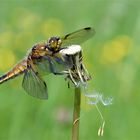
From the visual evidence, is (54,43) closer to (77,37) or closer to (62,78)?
(77,37)

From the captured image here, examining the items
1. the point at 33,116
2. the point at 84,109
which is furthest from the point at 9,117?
the point at 84,109

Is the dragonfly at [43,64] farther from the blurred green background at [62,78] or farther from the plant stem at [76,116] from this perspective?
the blurred green background at [62,78]

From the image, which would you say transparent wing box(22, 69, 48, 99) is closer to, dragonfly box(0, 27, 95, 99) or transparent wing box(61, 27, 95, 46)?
dragonfly box(0, 27, 95, 99)

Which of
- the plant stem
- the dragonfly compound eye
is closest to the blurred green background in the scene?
the dragonfly compound eye

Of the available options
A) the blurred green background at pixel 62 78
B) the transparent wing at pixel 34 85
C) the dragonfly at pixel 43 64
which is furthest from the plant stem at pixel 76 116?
the blurred green background at pixel 62 78

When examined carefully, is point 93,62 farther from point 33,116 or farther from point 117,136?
point 117,136

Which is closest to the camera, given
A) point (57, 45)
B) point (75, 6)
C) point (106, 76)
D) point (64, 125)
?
point (57, 45)

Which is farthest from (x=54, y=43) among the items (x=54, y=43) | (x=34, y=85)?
(x=34, y=85)
